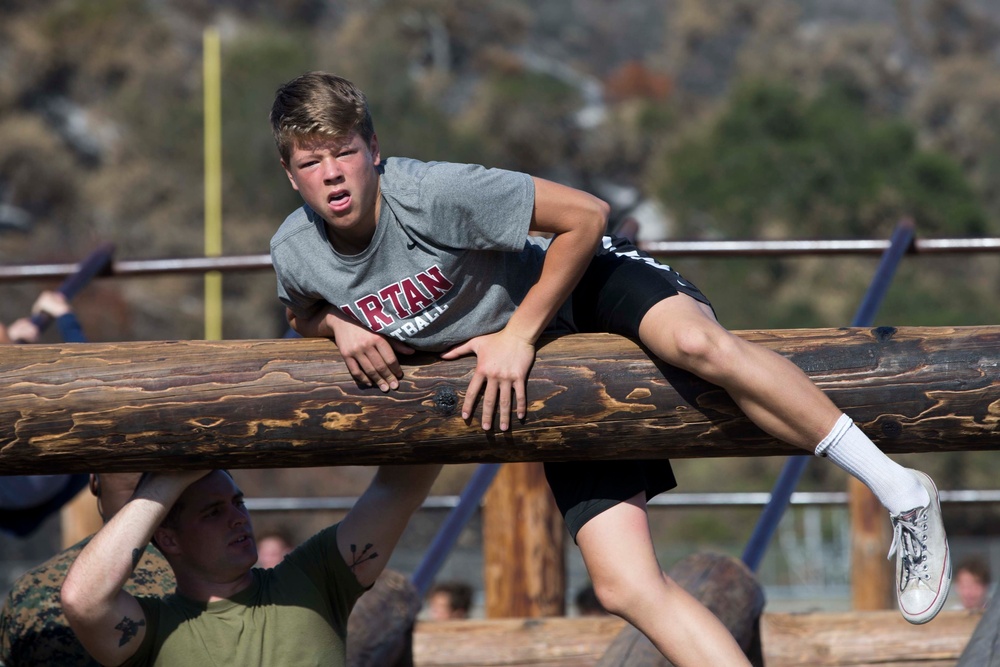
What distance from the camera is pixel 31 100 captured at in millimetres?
36750

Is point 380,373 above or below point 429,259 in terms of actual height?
below

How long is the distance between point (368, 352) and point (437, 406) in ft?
0.49

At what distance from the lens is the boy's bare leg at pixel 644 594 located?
2162mm

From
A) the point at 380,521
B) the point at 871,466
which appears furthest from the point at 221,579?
the point at 871,466

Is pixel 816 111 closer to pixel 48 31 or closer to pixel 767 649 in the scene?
pixel 48 31

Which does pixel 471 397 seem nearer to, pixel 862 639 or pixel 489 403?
pixel 489 403

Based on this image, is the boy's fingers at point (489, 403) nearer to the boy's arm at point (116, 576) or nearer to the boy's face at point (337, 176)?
the boy's face at point (337, 176)

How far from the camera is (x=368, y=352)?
7.13 feet

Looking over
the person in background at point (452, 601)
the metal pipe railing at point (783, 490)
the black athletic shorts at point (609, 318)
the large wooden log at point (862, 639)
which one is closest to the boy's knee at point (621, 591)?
the black athletic shorts at point (609, 318)

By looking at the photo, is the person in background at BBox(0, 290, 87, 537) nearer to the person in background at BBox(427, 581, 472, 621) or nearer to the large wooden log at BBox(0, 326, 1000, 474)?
the large wooden log at BBox(0, 326, 1000, 474)

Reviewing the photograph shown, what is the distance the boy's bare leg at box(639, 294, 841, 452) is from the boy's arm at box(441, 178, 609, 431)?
184mm

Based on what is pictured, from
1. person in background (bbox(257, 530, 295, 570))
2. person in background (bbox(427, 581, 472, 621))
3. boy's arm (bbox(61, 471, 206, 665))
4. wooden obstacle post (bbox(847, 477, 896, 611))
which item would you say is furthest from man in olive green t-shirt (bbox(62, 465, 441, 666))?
person in background (bbox(427, 581, 472, 621))

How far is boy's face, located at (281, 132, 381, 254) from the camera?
2150mm

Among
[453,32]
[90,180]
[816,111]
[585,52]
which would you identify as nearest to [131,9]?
[90,180]
